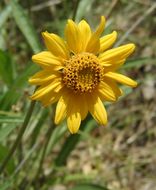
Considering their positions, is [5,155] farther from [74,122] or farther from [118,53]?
[118,53]

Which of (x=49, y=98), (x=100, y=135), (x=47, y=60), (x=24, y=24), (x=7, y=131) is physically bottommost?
(x=100, y=135)

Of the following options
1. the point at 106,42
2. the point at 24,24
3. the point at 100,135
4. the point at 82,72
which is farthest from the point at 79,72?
the point at 100,135

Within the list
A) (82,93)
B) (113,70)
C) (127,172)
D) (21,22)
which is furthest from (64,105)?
(127,172)

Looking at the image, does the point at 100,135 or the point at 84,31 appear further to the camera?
the point at 100,135

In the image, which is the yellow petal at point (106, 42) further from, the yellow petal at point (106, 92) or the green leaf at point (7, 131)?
the green leaf at point (7, 131)

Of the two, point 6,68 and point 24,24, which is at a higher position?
point 24,24

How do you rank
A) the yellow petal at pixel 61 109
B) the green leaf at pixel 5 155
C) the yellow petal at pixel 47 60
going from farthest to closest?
the green leaf at pixel 5 155
the yellow petal at pixel 61 109
the yellow petal at pixel 47 60

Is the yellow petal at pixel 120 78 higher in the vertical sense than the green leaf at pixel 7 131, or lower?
higher

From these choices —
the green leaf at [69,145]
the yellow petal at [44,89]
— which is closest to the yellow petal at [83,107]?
the yellow petal at [44,89]
